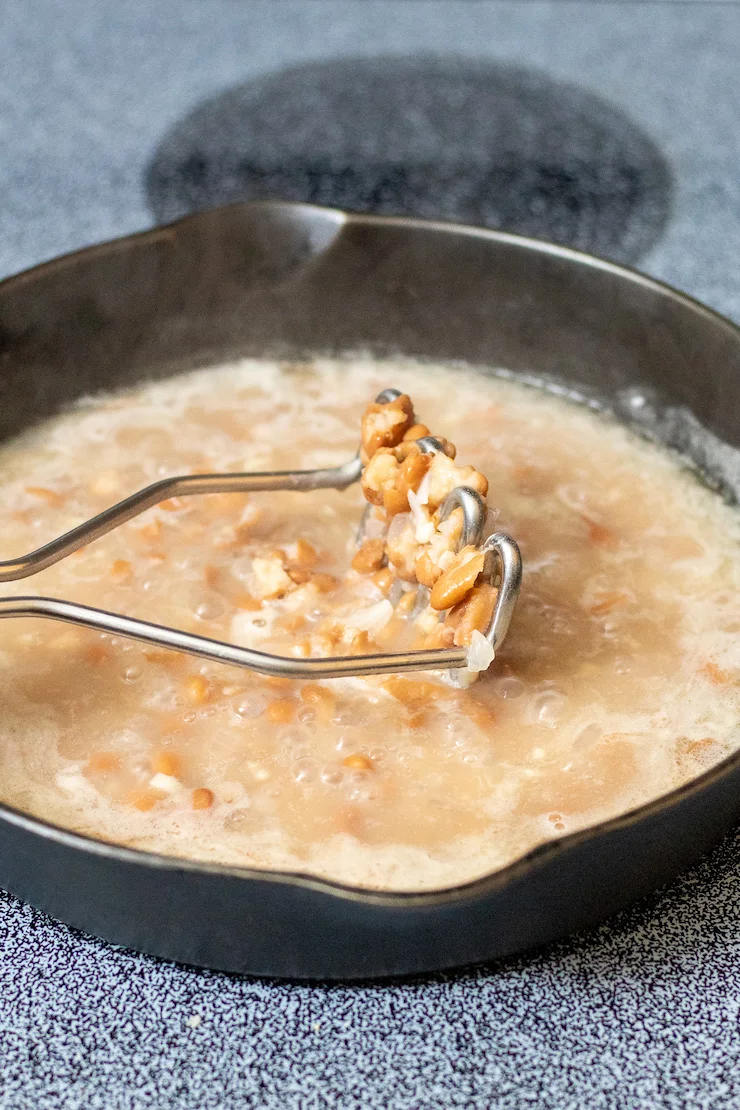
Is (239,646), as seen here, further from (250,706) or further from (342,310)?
(342,310)

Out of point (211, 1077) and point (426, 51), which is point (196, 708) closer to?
point (211, 1077)

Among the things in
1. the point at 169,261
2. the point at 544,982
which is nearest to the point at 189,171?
the point at 169,261

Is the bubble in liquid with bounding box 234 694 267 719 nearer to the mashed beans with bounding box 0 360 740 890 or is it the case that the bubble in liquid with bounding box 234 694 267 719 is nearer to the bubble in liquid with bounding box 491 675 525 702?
the mashed beans with bounding box 0 360 740 890

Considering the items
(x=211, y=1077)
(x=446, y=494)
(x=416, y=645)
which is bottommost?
(x=211, y=1077)

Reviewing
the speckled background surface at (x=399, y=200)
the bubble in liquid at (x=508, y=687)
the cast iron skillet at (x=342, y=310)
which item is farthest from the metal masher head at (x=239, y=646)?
the cast iron skillet at (x=342, y=310)

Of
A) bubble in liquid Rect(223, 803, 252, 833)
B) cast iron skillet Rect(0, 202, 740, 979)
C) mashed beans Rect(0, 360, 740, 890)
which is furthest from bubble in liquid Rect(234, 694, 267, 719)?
cast iron skillet Rect(0, 202, 740, 979)

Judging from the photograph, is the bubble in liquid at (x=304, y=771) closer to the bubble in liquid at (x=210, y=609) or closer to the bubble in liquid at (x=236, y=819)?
the bubble in liquid at (x=236, y=819)
